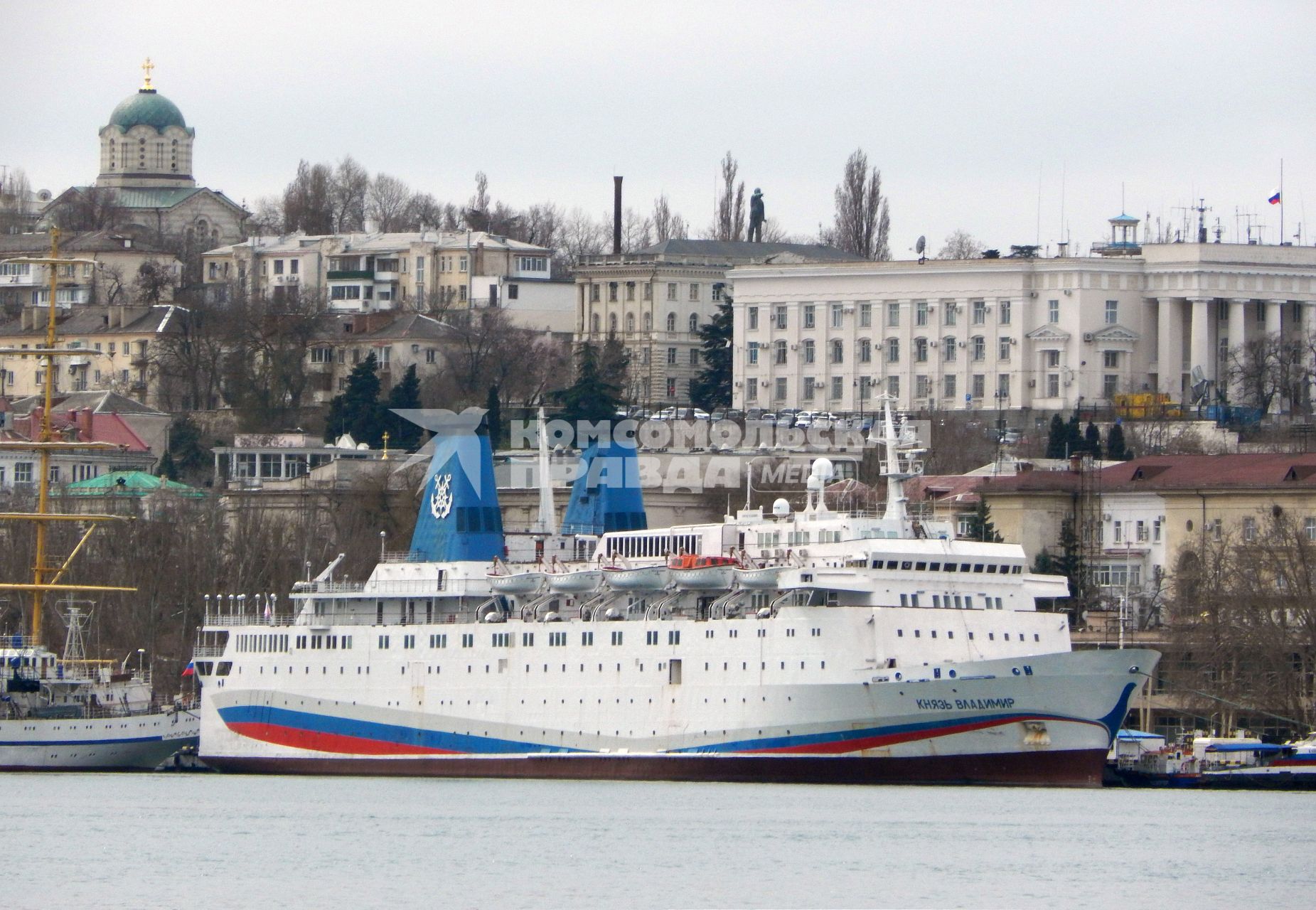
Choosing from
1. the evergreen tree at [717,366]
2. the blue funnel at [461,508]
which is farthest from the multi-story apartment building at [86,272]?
the blue funnel at [461,508]

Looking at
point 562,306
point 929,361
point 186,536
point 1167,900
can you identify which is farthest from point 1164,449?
point 1167,900

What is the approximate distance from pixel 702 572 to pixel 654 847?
1396 cm

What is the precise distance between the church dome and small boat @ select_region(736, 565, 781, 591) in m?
121

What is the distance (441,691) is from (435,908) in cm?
2418

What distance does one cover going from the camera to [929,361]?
148125 mm

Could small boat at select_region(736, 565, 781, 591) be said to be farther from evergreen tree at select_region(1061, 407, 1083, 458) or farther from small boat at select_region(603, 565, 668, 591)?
evergreen tree at select_region(1061, 407, 1083, 458)

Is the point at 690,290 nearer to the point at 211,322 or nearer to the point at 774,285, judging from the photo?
the point at 774,285

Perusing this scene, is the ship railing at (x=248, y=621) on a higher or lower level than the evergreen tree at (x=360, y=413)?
lower

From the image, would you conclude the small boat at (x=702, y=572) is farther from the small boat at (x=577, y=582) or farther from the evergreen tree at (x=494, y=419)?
the evergreen tree at (x=494, y=419)

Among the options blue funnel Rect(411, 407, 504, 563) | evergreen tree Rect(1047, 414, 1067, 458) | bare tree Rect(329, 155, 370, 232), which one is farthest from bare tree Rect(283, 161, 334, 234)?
blue funnel Rect(411, 407, 504, 563)

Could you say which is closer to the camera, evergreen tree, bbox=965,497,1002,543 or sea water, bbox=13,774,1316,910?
sea water, bbox=13,774,1316,910

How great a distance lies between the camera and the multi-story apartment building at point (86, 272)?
548ft

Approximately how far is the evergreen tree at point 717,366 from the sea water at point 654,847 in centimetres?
8091

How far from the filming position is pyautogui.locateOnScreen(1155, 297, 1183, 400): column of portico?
142250mm
